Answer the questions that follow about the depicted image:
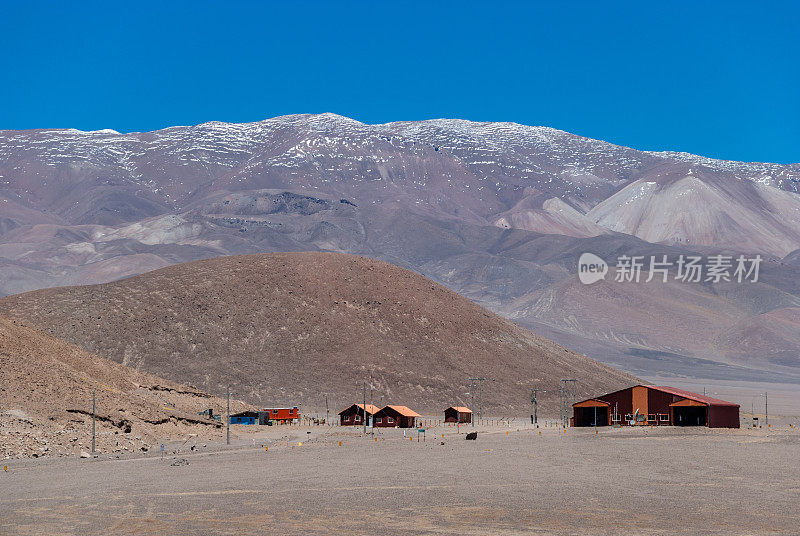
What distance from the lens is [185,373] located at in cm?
14275

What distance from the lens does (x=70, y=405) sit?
243 ft

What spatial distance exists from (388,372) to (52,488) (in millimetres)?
102719

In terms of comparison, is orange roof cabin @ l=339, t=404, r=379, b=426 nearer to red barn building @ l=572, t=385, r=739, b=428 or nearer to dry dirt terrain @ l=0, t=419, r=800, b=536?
red barn building @ l=572, t=385, r=739, b=428

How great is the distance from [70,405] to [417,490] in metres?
36.9

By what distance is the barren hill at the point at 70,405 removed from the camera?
2601 inches

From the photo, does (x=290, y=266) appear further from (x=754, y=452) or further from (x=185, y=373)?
(x=754, y=452)

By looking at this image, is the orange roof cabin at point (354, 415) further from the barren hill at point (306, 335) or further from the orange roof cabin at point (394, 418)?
the barren hill at point (306, 335)

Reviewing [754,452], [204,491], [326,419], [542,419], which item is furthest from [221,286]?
[204,491]

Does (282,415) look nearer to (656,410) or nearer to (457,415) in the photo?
(457,415)

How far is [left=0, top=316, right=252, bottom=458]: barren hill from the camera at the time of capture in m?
66.1

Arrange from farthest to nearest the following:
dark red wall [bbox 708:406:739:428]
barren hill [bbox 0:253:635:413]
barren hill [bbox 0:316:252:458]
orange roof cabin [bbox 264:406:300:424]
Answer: barren hill [bbox 0:253:635:413], orange roof cabin [bbox 264:406:300:424], dark red wall [bbox 708:406:739:428], barren hill [bbox 0:316:252:458]

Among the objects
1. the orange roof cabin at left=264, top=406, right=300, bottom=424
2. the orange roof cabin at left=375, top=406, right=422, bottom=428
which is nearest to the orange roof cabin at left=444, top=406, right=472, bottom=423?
the orange roof cabin at left=375, top=406, right=422, bottom=428

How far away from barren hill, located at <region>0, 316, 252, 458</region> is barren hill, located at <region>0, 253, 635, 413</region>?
1773 inches

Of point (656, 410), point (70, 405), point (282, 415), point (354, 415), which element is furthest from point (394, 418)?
point (70, 405)
